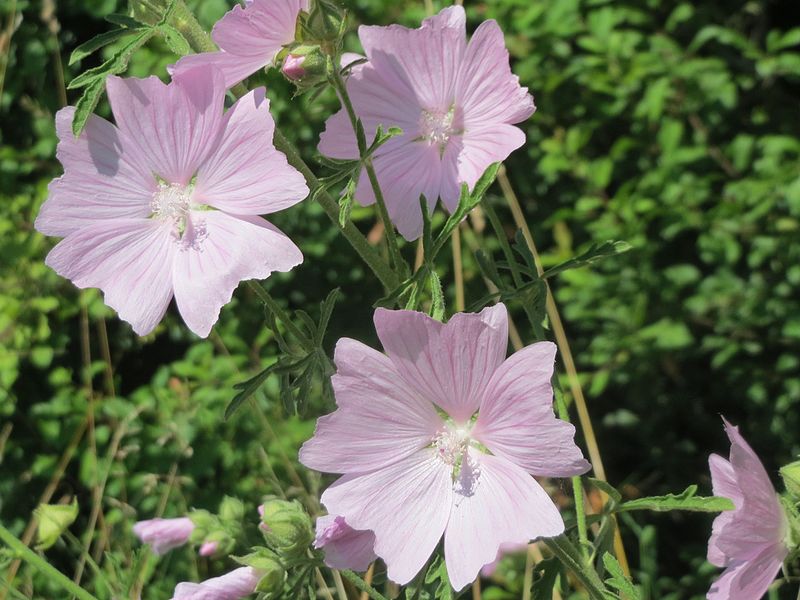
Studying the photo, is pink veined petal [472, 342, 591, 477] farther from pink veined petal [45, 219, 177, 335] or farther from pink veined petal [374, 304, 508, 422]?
pink veined petal [45, 219, 177, 335]

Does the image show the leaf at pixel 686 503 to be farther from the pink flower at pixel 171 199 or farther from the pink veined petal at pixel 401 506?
the pink flower at pixel 171 199

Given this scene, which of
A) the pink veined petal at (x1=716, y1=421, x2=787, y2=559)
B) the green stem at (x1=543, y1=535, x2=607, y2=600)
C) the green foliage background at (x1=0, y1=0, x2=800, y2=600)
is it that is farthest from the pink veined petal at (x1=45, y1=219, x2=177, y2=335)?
the green foliage background at (x1=0, y1=0, x2=800, y2=600)

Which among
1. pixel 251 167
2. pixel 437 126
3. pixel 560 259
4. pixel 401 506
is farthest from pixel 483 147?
pixel 560 259

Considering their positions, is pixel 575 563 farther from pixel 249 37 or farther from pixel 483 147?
pixel 249 37

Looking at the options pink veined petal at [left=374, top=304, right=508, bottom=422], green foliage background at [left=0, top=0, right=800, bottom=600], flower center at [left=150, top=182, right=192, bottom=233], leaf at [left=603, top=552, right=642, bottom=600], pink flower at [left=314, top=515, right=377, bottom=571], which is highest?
flower center at [left=150, top=182, right=192, bottom=233]

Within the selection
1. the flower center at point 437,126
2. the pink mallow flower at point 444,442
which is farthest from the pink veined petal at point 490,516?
the flower center at point 437,126
